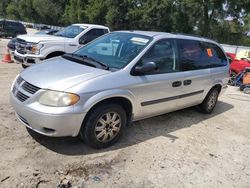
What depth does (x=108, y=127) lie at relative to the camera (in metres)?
4.30

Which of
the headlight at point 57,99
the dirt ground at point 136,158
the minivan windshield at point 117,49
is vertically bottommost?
the dirt ground at point 136,158

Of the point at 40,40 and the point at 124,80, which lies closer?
the point at 124,80

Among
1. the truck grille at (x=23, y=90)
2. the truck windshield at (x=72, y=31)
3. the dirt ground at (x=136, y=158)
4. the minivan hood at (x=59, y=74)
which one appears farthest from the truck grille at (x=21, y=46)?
the truck grille at (x=23, y=90)

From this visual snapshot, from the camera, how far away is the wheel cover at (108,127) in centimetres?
418

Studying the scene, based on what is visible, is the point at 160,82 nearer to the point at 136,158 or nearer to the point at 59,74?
the point at 136,158

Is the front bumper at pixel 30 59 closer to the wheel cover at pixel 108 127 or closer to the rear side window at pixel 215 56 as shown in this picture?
the rear side window at pixel 215 56

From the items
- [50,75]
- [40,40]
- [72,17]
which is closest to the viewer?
[50,75]

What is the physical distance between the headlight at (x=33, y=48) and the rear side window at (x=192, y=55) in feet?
15.7

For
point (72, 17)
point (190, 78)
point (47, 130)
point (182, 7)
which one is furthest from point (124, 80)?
→ point (72, 17)

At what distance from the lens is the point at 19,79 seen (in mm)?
4340

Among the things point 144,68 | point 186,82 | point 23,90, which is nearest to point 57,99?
point 23,90

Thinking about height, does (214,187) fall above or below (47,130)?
below

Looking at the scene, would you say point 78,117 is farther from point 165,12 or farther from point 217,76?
point 165,12

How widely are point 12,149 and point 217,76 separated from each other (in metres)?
4.39
